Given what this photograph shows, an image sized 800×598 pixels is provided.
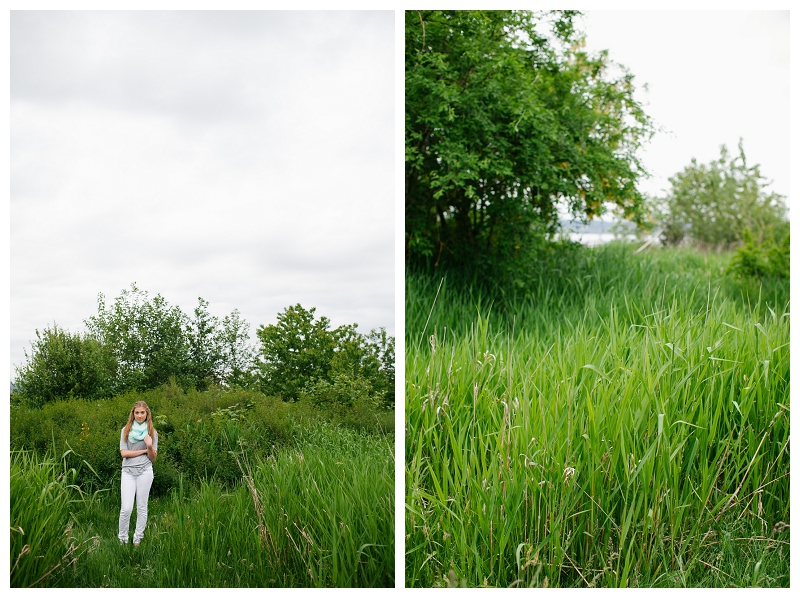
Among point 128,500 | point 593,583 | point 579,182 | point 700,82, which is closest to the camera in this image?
point 593,583

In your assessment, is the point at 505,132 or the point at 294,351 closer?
the point at 294,351

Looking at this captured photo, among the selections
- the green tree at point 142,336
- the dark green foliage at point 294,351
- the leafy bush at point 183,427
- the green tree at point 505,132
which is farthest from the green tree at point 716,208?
the green tree at point 142,336

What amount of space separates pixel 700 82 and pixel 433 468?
383cm

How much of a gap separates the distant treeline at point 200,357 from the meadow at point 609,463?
352 millimetres

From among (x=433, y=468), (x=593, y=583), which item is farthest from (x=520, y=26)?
(x=593, y=583)

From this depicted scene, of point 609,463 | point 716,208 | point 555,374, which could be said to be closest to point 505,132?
point 555,374

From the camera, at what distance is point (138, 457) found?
2.29 m

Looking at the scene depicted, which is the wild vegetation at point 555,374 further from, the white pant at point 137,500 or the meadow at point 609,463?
the white pant at point 137,500

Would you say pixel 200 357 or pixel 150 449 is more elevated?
pixel 200 357

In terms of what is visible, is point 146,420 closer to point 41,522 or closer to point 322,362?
point 41,522

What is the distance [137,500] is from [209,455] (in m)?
0.34

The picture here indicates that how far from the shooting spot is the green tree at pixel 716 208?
7180mm

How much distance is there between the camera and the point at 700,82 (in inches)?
164

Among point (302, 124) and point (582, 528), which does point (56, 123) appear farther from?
Result: point (582, 528)
